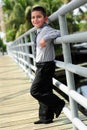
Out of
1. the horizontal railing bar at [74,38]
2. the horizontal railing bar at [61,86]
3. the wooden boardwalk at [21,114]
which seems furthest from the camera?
the wooden boardwalk at [21,114]

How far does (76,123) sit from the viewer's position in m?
3.28

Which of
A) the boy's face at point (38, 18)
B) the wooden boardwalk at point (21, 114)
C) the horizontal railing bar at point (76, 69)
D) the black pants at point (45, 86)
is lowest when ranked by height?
the wooden boardwalk at point (21, 114)

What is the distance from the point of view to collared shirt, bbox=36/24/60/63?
12.4 ft

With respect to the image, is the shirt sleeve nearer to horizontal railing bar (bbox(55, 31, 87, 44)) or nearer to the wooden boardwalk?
horizontal railing bar (bbox(55, 31, 87, 44))

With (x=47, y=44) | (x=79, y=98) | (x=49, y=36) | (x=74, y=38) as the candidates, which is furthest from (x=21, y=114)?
(x=74, y=38)

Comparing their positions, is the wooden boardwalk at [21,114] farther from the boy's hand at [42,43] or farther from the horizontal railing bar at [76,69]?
the boy's hand at [42,43]

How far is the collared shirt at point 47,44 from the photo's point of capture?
Result: 3.77m

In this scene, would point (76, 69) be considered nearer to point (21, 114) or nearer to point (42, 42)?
point (42, 42)

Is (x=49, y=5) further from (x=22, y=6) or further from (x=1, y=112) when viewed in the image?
(x=1, y=112)

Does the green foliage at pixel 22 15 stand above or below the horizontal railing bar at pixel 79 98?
above

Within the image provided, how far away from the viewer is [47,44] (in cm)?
385

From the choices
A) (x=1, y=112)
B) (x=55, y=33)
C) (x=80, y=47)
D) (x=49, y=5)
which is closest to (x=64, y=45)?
(x=55, y=33)

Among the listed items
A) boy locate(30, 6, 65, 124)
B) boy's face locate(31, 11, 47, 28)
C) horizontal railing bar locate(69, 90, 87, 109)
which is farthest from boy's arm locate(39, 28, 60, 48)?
horizontal railing bar locate(69, 90, 87, 109)

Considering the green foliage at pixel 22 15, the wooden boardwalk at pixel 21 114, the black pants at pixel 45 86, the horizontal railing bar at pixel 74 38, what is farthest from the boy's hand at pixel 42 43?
the green foliage at pixel 22 15
